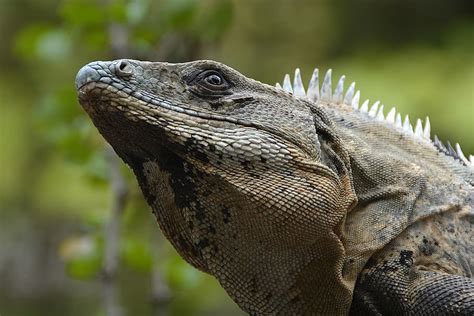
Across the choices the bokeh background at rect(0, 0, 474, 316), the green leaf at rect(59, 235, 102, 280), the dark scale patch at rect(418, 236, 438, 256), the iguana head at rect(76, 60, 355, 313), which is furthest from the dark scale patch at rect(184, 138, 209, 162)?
the green leaf at rect(59, 235, 102, 280)

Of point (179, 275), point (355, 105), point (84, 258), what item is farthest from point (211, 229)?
point (84, 258)

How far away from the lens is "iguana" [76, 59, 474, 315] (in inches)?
149

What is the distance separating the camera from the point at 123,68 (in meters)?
3.85

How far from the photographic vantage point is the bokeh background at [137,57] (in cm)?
671

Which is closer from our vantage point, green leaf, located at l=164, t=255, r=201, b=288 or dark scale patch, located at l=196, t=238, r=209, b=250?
dark scale patch, located at l=196, t=238, r=209, b=250

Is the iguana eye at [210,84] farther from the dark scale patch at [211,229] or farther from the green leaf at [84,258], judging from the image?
the green leaf at [84,258]

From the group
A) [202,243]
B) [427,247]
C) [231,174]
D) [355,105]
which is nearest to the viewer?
[231,174]

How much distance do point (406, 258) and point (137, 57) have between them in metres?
3.68

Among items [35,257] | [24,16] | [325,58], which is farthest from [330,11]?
[35,257]

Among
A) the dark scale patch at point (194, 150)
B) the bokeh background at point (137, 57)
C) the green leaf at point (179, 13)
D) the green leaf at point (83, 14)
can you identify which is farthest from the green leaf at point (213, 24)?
the dark scale patch at point (194, 150)

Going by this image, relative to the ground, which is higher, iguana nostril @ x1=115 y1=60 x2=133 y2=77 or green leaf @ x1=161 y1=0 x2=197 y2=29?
green leaf @ x1=161 y1=0 x2=197 y2=29

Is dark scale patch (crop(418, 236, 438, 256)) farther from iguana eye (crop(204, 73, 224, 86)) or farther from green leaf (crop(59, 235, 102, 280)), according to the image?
green leaf (crop(59, 235, 102, 280))

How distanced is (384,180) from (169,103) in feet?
4.05

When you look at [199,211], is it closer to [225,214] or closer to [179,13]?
[225,214]
